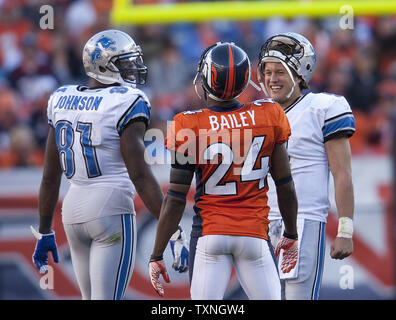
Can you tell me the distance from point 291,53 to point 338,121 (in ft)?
1.70

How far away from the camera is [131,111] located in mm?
4164

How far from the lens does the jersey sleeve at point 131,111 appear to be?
4.15 metres

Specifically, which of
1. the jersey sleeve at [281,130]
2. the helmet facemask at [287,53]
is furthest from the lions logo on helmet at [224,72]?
the helmet facemask at [287,53]

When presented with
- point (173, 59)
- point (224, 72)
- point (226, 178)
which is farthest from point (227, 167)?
point (173, 59)

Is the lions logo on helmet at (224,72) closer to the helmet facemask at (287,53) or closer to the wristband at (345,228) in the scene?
the helmet facemask at (287,53)

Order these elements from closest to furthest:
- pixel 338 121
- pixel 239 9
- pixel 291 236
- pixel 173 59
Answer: pixel 291 236 < pixel 338 121 < pixel 239 9 < pixel 173 59

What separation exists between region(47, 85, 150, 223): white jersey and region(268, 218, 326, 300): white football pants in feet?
3.07

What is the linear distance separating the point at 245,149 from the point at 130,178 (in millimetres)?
793

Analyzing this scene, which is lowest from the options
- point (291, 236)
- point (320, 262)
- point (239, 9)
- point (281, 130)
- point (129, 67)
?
point (320, 262)

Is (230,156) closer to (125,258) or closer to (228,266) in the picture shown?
(228,266)

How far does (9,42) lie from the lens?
→ 1053 centimetres

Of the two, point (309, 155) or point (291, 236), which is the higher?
point (309, 155)
